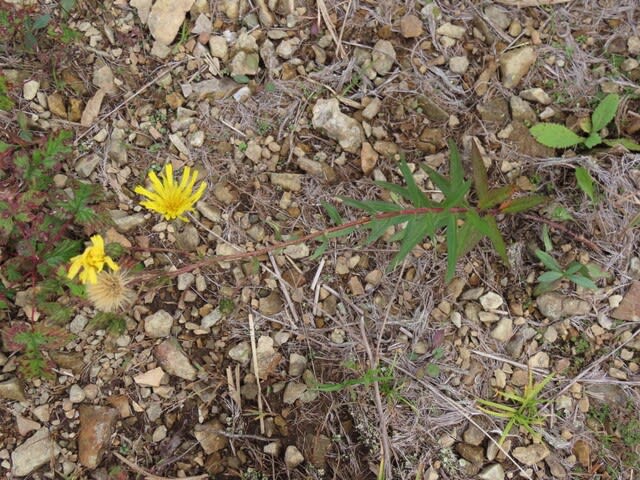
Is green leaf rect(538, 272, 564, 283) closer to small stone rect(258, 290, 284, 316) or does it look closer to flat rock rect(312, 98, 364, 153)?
flat rock rect(312, 98, 364, 153)

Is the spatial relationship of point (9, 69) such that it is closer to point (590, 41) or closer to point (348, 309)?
point (348, 309)

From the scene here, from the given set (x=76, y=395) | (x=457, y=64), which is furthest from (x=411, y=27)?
(x=76, y=395)

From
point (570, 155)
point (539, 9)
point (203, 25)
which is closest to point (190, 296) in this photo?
point (203, 25)

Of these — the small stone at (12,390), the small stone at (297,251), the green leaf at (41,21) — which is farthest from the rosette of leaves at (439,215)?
the green leaf at (41,21)

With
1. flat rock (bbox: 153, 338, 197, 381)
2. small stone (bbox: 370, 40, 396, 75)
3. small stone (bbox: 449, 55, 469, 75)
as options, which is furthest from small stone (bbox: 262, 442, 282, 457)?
small stone (bbox: 449, 55, 469, 75)

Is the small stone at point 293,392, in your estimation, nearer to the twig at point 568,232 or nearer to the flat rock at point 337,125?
the flat rock at point 337,125
